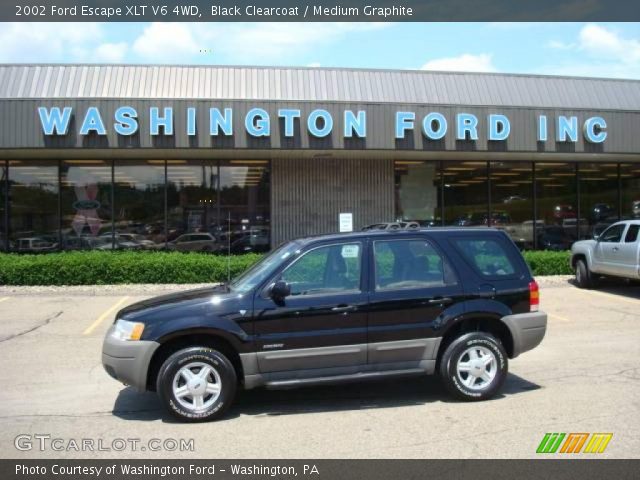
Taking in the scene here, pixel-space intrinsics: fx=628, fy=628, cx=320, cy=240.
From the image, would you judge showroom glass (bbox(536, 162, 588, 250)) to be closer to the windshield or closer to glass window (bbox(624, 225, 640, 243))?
glass window (bbox(624, 225, 640, 243))

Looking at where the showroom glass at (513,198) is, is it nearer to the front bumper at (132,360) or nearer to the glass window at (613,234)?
the glass window at (613,234)

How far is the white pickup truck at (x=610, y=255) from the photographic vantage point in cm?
1329

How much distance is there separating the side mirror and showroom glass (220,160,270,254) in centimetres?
1210

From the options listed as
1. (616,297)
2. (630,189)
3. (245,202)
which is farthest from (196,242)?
(630,189)

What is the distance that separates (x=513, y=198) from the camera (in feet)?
63.2

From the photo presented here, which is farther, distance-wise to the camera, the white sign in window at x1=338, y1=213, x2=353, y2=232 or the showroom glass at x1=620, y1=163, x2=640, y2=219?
the showroom glass at x1=620, y1=163, x2=640, y2=219

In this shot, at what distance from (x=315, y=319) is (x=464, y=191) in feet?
45.5

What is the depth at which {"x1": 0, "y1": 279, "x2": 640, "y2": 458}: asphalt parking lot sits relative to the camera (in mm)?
5004

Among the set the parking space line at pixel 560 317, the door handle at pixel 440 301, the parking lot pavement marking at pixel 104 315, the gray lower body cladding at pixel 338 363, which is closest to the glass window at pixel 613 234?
the parking space line at pixel 560 317

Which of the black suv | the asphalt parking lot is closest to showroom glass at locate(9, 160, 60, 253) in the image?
the asphalt parking lot

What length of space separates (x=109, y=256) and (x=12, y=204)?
Answer: 13.9 ft

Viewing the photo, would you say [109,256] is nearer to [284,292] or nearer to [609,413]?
[284,292]

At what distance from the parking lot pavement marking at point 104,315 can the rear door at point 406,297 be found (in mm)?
5860

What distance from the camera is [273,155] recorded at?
56.6ft
